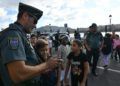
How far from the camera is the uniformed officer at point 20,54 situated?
12.0 feet

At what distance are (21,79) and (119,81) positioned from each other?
9830 mm

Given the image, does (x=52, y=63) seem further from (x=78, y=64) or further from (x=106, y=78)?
(x=106, y=78)

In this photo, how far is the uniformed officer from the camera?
3664 mm

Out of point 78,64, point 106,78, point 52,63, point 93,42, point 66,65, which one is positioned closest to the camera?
point 52,63

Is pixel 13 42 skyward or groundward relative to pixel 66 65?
skyward

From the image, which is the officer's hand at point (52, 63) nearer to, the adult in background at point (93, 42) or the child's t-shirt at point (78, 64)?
the child's t-shirt at point (78, 64)

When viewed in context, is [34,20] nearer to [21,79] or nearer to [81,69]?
[21,79]

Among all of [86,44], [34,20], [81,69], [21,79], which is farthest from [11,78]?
[86,44]

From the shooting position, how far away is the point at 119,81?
13.2 m

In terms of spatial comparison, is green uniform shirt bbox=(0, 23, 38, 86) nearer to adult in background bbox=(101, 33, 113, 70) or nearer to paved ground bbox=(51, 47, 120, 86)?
paved ground bbox=(51, 47, 120, 86)

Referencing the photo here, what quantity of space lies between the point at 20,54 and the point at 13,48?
0.31 feet

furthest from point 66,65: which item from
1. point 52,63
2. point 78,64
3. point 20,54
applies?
point 20,54

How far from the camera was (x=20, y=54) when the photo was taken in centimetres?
370

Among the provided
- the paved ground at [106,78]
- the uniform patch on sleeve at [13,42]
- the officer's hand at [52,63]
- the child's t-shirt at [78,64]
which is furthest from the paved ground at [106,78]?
the uniform patch on sleeve at [13,42]
